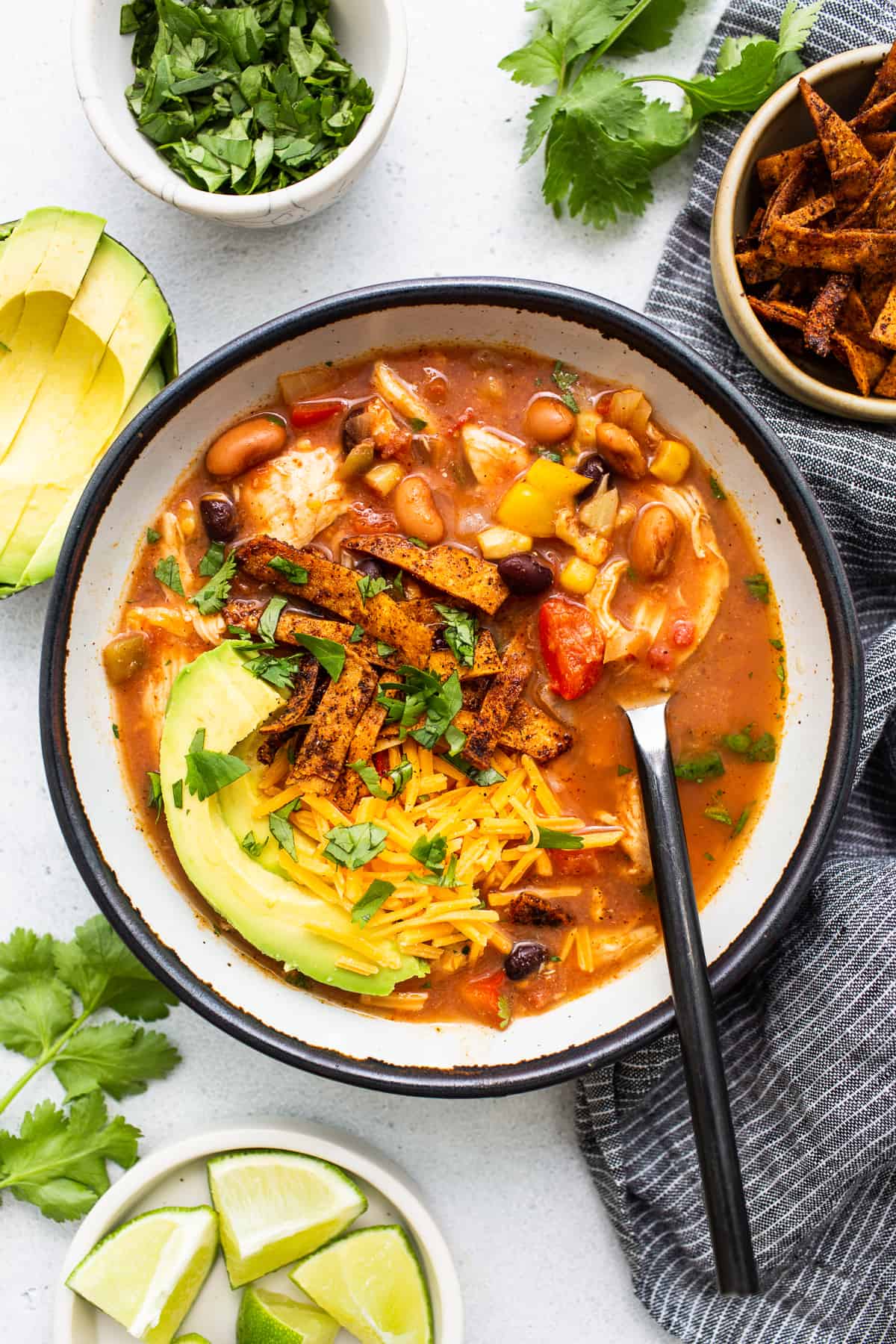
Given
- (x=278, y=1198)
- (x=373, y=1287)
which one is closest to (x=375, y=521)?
(x=278, y=1198)

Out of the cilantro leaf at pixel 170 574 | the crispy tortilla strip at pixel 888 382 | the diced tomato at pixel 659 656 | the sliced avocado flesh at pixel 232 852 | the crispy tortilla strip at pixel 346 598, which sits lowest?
the sliced avocado flesh at pixel 232 852

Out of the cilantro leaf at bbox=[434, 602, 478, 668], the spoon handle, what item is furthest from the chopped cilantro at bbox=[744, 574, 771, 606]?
the cilantro leaf at bbox=[434, 602, 478, 668]

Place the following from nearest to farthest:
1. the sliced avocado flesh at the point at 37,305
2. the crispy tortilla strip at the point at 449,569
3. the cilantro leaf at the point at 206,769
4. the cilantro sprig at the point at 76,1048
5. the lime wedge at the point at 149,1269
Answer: the cilantro leaf at the point at 206,769
the sliced avocado flesh at the point at 37,305
the crispy tortilla strip at the point at 449,569
the lime wedge at the point at 149,1269
the cilantro sprig at the point at 76,1048

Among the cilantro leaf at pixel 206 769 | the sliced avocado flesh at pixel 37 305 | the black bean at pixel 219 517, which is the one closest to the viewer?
the cilantro leaf at pixel 206 769

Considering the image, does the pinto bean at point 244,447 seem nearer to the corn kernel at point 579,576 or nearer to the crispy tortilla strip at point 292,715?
the crispy tortilla strip at point 292,715

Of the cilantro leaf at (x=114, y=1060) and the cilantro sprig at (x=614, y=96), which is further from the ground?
the cilantro sprig at (x=614, y=96)

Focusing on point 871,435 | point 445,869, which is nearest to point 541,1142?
point 445,869

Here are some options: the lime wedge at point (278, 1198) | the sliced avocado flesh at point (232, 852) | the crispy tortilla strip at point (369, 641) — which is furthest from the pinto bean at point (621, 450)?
the lime wedge at point (278, 1198)
